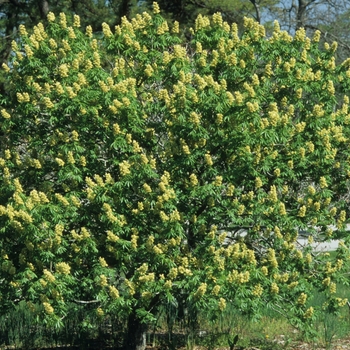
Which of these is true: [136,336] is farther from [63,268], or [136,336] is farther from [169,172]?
[169,172]

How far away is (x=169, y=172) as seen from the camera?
6676 mm

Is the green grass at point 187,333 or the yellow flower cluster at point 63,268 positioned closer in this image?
the yellow flower cluster at point 63,268

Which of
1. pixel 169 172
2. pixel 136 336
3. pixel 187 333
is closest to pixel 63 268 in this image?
pixel 169 172

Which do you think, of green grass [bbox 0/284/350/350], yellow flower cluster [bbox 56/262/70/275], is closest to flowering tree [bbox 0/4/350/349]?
yellow flower cluster [bbox 56/262/70/275]

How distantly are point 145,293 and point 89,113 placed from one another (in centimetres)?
164

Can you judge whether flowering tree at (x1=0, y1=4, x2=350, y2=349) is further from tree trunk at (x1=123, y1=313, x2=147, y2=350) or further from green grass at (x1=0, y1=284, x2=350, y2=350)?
green grass at (x1=0, y1=284, x2=350, y2=350)

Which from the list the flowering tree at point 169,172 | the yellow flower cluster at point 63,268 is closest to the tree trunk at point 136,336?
the flowering tree at point 169,172

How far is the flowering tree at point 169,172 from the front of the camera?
251 inches

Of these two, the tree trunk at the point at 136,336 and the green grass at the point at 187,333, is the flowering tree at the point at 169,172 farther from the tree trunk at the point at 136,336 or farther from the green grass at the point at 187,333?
the green grass at the point at 187,333

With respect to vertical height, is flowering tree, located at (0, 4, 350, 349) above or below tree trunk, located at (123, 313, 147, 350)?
above

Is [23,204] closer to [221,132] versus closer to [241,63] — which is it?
[221,132]

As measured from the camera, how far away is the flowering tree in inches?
251

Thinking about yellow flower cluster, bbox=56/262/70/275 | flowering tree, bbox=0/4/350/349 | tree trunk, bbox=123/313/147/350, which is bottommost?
tree trunk, bbox=123/313/147/350

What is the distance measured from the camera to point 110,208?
6.28 meters
